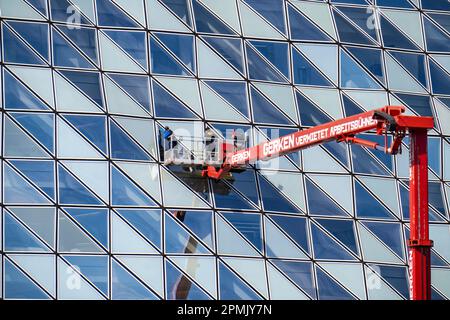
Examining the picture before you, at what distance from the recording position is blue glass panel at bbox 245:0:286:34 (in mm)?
39875

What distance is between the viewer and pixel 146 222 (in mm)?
35219

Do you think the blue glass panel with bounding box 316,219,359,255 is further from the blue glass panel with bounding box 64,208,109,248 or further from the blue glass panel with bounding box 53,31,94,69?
the blue glass panel with bounding box 53,31,94,69

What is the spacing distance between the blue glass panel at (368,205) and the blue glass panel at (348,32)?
233 inches

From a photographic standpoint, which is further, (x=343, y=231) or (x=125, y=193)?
(x=343, y=231)

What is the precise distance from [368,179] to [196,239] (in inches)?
277

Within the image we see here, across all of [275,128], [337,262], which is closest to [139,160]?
[275,128]

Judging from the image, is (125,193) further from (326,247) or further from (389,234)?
(389,234)

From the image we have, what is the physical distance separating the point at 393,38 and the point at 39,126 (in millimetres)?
14366

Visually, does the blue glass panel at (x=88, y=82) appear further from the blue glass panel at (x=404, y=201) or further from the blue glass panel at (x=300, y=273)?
the blue glass panel at (x=404, y=201)

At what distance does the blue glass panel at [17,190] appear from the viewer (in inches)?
1353

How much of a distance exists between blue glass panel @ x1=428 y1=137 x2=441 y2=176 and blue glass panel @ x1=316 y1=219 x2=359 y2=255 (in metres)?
4.48

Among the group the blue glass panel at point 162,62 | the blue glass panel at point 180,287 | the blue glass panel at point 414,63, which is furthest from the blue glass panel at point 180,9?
the blue glass panel at point 180,287

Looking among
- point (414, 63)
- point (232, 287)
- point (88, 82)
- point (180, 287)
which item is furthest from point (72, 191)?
point (414, 63)
